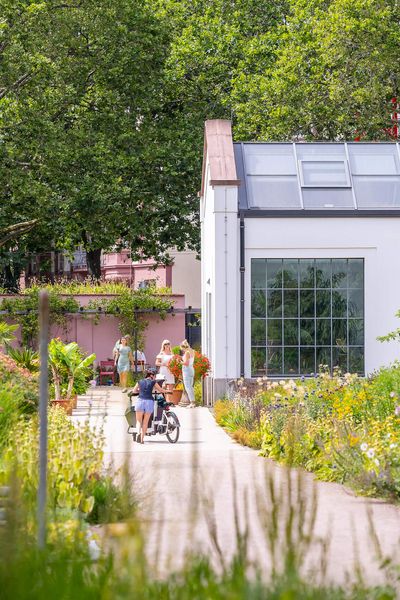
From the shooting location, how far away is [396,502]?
40.5ft

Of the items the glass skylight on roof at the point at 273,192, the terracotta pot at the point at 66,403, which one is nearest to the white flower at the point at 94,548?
the terracotta pot at the point at 66,403

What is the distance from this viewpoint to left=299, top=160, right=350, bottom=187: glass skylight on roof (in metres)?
26.2

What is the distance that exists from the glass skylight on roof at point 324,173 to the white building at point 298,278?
0.29 m

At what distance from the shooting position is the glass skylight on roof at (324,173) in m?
26.2

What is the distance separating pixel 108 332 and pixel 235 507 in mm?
33012

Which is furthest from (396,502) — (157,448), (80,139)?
(80,139)

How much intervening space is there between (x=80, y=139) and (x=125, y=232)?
4.53m

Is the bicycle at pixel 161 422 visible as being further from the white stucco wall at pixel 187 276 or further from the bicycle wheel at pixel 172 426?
the white stucco wall at pixel 187 276

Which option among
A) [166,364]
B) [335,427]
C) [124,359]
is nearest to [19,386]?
[335,427]

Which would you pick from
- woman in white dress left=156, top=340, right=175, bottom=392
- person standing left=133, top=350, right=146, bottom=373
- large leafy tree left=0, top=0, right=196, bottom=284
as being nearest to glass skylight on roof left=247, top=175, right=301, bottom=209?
woman in white dress left=156, top=340, right=175, bottom=392

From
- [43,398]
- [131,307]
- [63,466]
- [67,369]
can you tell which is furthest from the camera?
[131,307]

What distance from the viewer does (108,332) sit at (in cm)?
3850

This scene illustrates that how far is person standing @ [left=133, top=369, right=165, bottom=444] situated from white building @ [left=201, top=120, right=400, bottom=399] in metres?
5.98

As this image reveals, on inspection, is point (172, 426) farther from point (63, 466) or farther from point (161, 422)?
point (63, 466)
